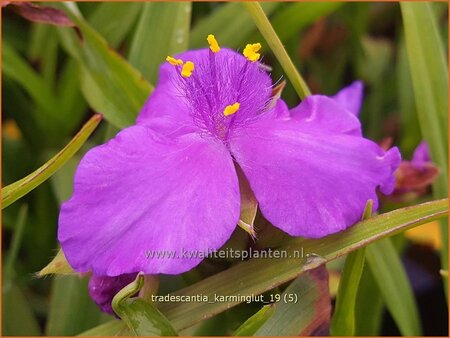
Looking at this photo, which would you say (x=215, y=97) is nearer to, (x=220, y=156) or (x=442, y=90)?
(x=220, y=156)

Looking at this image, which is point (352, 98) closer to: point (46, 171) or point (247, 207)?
point (247, 207)

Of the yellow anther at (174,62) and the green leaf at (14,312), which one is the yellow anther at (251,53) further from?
the green leaf at (14,312)

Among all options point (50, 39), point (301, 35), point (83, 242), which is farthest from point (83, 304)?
point (301, 35)

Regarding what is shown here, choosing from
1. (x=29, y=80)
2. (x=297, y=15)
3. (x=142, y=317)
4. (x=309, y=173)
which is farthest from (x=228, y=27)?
(x=142, y=317)

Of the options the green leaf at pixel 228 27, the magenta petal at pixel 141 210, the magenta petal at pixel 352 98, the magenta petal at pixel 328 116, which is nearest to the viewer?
the magenta petal at pixel 141 210

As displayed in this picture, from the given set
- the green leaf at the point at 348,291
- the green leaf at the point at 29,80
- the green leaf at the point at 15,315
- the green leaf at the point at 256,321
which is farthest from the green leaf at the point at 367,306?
the green leaf at the point at 29,80

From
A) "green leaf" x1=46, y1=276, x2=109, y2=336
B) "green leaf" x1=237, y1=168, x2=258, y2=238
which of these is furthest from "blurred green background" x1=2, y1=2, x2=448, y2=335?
"green leaf" x1=237, y1=168, x2=258, y2=238

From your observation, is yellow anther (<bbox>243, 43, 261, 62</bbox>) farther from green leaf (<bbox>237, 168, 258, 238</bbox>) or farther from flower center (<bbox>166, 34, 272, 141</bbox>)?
green leaf (<bbox>237, 168, 258, 238</bbox>)
